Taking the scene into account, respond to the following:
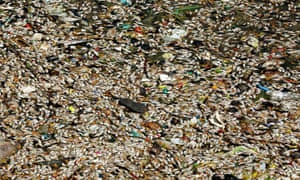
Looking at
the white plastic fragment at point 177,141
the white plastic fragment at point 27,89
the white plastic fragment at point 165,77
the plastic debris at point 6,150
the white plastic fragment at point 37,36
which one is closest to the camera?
the plastic debris at point 6,150

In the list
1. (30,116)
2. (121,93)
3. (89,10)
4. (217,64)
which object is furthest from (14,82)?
(217,64)

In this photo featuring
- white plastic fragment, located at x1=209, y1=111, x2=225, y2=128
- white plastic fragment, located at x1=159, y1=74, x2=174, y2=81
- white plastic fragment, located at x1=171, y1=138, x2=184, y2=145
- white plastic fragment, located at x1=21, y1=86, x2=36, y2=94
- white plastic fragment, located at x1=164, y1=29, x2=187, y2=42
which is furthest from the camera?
white plastic fragment, located at x1=164, y1=29, x2=187, y2=42

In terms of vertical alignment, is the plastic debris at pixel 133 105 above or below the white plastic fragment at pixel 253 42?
below

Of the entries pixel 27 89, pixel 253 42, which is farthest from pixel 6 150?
pixel 253 42

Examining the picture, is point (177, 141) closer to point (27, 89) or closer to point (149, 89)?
point (149, 89)

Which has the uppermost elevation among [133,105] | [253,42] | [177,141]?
[253,42]

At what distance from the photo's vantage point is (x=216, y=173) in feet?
12.4

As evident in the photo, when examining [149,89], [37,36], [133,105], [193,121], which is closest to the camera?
[193,121]

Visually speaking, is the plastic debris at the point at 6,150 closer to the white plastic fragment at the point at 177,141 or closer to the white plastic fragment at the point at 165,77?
the white plastic fragment at the point at 177,141

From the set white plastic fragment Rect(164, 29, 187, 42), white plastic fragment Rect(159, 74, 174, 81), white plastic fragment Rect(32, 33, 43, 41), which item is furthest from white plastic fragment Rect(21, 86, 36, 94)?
white plastic fragment Rect(164, 29, 187, 42)

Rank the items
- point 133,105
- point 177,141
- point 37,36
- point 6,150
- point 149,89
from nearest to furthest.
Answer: point 6,150 → point 177,141 → point 133,105 → point 149,89 → point 37,36

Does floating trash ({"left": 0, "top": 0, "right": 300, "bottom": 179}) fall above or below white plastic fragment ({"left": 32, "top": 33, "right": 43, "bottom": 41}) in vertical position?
below

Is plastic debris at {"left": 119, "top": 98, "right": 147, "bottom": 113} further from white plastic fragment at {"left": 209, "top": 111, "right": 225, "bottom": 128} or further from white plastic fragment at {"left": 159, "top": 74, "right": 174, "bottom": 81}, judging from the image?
white plastic fragment at {"left": 209, "top": 111, "right": 225, "bottom": 128}

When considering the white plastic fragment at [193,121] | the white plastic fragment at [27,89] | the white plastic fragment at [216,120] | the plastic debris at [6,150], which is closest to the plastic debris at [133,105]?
the white plastic fragment at [193,121]
